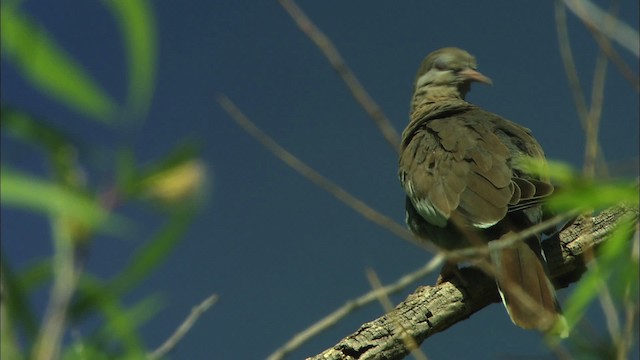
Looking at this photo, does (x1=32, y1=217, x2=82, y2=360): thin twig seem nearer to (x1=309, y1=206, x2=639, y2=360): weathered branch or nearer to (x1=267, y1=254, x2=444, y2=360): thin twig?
(x1=267, y1=254, x2=444, y2=360): thin twig

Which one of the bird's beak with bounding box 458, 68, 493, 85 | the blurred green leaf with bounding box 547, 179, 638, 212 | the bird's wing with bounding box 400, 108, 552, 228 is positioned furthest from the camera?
the bird's beak with bounding box 458, 68, 493, 85

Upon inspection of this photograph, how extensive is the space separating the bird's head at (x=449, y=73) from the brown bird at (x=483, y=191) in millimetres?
826

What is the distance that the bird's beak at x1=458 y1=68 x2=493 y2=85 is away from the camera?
6.11 metres

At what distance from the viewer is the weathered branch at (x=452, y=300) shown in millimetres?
3363

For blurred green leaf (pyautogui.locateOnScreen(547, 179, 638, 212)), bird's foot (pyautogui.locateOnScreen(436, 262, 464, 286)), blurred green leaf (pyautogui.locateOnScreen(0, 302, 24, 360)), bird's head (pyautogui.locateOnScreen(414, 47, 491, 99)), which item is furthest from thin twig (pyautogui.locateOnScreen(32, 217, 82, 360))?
bird's head (pyautogui.locateOnScreen(414, 47, 491, 99))

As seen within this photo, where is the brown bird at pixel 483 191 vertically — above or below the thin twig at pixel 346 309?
above

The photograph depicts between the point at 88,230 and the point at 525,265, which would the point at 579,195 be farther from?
the point at 525,265

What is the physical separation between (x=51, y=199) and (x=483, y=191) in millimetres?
3353

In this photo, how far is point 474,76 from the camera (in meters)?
6.14

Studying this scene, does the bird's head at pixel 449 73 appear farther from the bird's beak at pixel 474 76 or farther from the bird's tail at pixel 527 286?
the bird's tail at pixel 527 286

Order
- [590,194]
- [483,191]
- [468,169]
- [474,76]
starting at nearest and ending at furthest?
[590,194], [483,191], [468,169], [474,76]

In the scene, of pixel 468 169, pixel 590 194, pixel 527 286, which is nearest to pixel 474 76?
pixel 468 169

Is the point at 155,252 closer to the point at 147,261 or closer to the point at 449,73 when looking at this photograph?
the point at 147,261

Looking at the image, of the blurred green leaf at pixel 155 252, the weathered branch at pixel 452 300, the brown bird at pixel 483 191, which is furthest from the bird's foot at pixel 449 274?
the blurred green leaf at pixel 155 252
